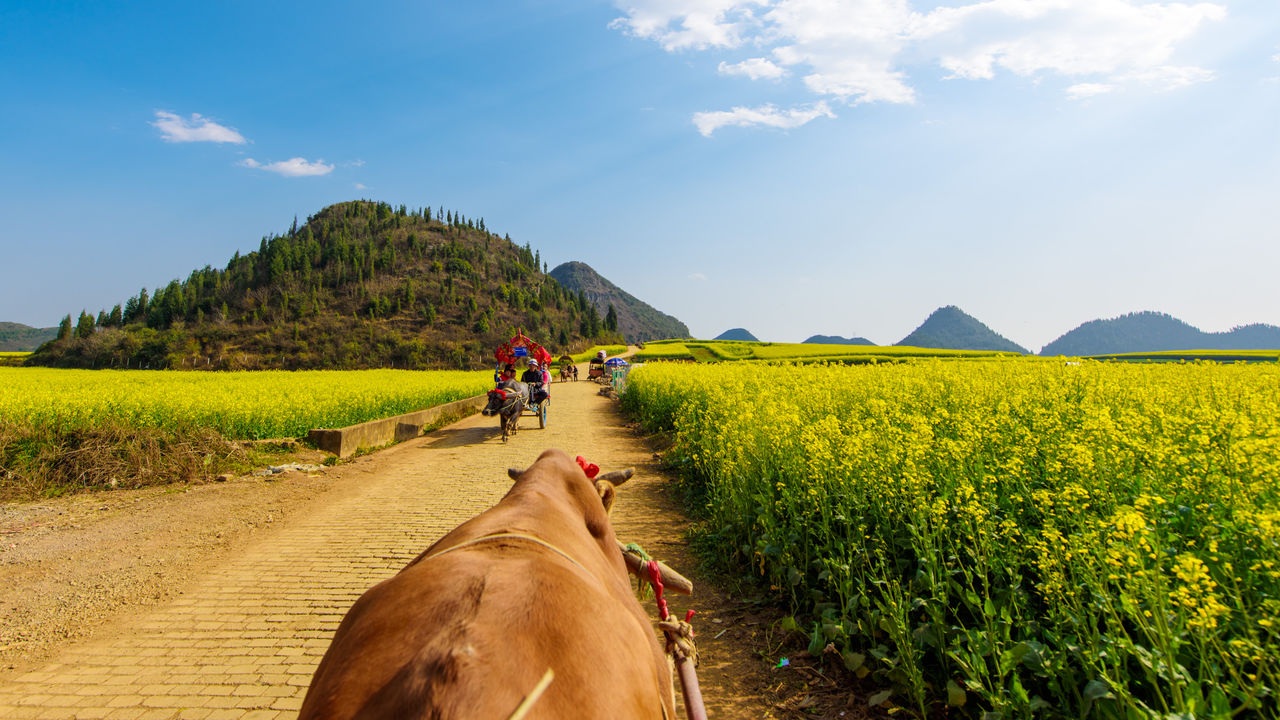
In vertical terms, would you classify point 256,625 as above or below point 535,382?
below

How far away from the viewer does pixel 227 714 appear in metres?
2.80

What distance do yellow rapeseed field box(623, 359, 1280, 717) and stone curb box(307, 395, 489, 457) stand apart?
25.0 ft

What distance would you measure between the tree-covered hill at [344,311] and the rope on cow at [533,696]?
252ft

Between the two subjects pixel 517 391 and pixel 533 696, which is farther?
pixel 517 391

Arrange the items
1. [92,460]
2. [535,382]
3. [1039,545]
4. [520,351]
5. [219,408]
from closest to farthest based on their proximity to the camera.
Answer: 1. [1039,545]
2. [92,460]
3. [219,408]
4. [535,382]
5. [520,351]

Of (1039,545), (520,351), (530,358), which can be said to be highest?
(520,351)

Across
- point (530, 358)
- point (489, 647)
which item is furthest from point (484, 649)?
point (530, 358)

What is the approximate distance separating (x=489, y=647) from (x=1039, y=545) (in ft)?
6.71

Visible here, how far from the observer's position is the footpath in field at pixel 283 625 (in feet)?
9.66

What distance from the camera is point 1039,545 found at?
2.03 metres

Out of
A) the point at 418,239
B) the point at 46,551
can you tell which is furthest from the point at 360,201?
the point at 46,551

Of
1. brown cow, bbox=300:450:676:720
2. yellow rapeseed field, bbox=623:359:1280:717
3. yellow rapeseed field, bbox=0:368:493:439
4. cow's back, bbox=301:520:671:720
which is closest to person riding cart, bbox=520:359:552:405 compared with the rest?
yellow rapeseed field, bbox=0:368:493:439

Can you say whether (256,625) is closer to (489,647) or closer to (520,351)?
(489,647)

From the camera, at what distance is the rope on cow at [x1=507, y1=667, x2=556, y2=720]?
0.89 meters
